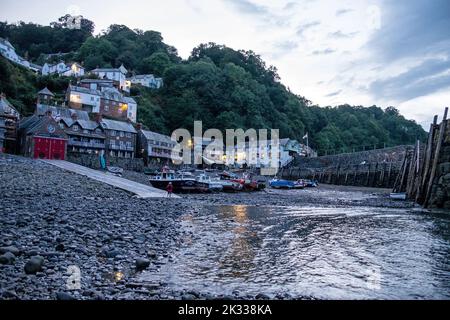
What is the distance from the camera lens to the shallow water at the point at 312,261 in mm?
7875

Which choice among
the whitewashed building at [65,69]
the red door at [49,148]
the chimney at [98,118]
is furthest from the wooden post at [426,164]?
the whitewashed building at [65,69]

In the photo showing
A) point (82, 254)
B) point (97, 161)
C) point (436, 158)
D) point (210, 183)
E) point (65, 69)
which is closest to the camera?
point (82, 254)

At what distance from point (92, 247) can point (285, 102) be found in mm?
139213

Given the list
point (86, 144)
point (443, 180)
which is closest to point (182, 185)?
point (443, 180)

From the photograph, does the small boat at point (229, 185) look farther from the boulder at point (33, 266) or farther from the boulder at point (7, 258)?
the boulder at point (33, 266)

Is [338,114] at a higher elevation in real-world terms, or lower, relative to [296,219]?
higher

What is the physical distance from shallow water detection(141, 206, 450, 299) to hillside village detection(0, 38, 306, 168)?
175 feet

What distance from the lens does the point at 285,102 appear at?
5630 inches

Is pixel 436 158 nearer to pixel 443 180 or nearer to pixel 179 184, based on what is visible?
pixel 443 180

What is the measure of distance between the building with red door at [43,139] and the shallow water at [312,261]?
52.4 meters

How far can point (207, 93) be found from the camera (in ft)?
388

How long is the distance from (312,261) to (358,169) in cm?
6328
